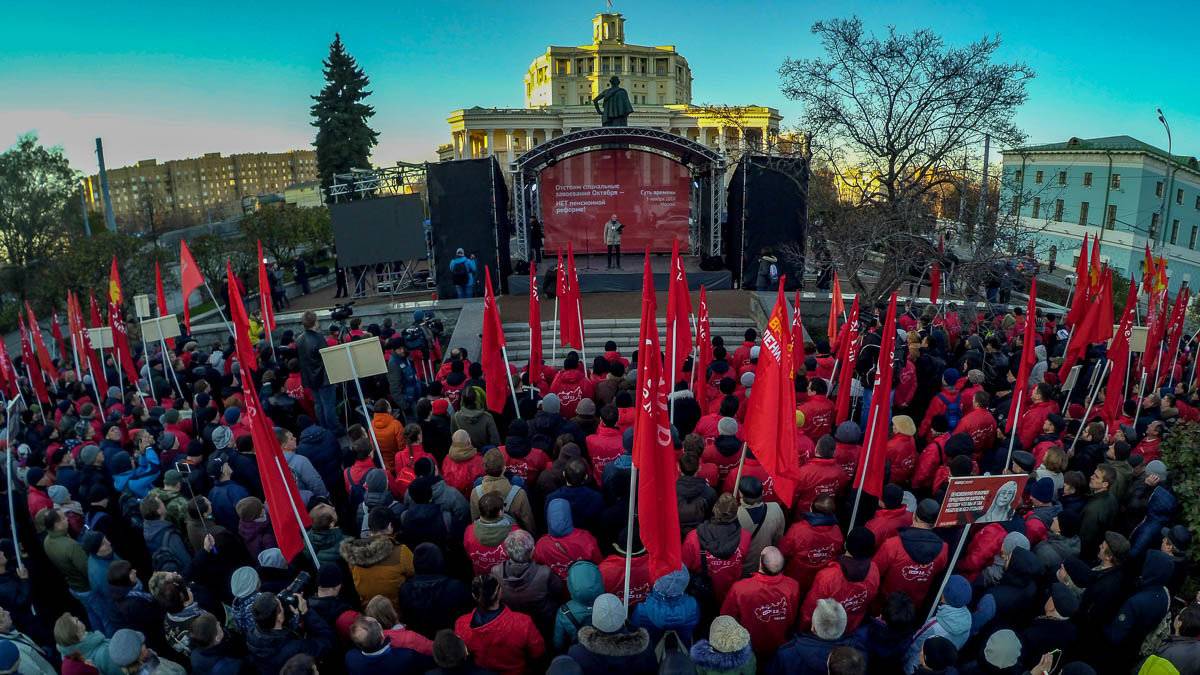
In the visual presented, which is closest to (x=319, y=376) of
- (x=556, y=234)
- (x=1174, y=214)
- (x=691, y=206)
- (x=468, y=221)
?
(x=468, y=221)

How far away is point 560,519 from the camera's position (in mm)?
4867

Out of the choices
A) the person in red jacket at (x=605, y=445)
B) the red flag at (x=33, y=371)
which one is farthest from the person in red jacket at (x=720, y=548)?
the red flag at (x=33, y=371)

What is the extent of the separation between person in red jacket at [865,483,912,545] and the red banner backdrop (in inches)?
691

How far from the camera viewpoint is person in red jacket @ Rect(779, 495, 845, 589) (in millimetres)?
4820

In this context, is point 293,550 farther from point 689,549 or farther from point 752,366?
point 752,366

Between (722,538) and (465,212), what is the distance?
16.3m

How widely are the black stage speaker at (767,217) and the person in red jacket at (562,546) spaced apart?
1509 cm

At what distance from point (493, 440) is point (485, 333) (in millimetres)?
1525

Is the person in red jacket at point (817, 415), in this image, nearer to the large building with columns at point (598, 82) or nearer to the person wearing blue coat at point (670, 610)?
the person wearing blue coat at point (670, 610)

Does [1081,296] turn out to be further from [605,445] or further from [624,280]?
[624,280]

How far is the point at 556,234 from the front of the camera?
2247 centimetres

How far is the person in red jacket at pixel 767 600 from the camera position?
13.9ft

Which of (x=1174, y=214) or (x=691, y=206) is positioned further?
(x=1174, y=214)

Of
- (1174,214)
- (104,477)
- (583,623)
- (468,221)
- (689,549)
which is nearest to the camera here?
(583,623)
